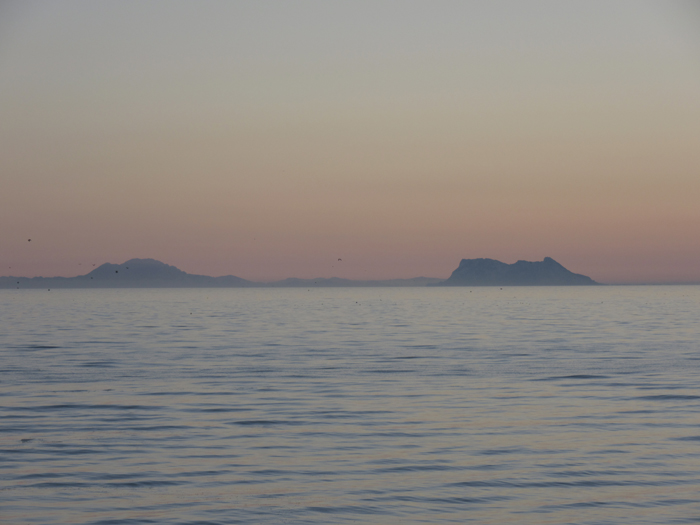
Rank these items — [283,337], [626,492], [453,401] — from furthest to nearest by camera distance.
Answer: [283,337]
[453,401]
[626,492]

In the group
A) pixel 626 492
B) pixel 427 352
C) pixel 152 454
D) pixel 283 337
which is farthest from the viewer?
pixel 283 337

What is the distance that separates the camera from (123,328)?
242 feet

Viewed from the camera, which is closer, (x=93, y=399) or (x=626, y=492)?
(x=626, y=492)

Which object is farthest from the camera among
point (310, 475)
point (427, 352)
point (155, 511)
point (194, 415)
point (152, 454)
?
point (427, 352)

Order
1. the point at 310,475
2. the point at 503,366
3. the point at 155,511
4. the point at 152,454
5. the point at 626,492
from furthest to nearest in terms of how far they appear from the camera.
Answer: the point at 503,366
the point at 152,454
the point at 310,475
the point at 626,492
the point at 155,511

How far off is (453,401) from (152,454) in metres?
11.7

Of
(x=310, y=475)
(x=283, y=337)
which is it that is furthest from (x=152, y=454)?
(x=283, y=337)

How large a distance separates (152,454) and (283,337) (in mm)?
41454

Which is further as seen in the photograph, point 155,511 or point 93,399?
point 93,399

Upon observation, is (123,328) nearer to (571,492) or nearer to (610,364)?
(610,364)

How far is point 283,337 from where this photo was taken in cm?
6056

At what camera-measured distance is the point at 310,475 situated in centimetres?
1719

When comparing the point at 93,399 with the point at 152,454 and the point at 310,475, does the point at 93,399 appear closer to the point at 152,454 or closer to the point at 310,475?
the point at 152,454

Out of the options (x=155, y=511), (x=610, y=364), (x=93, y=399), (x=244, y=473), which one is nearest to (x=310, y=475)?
(x=244, y=473)
